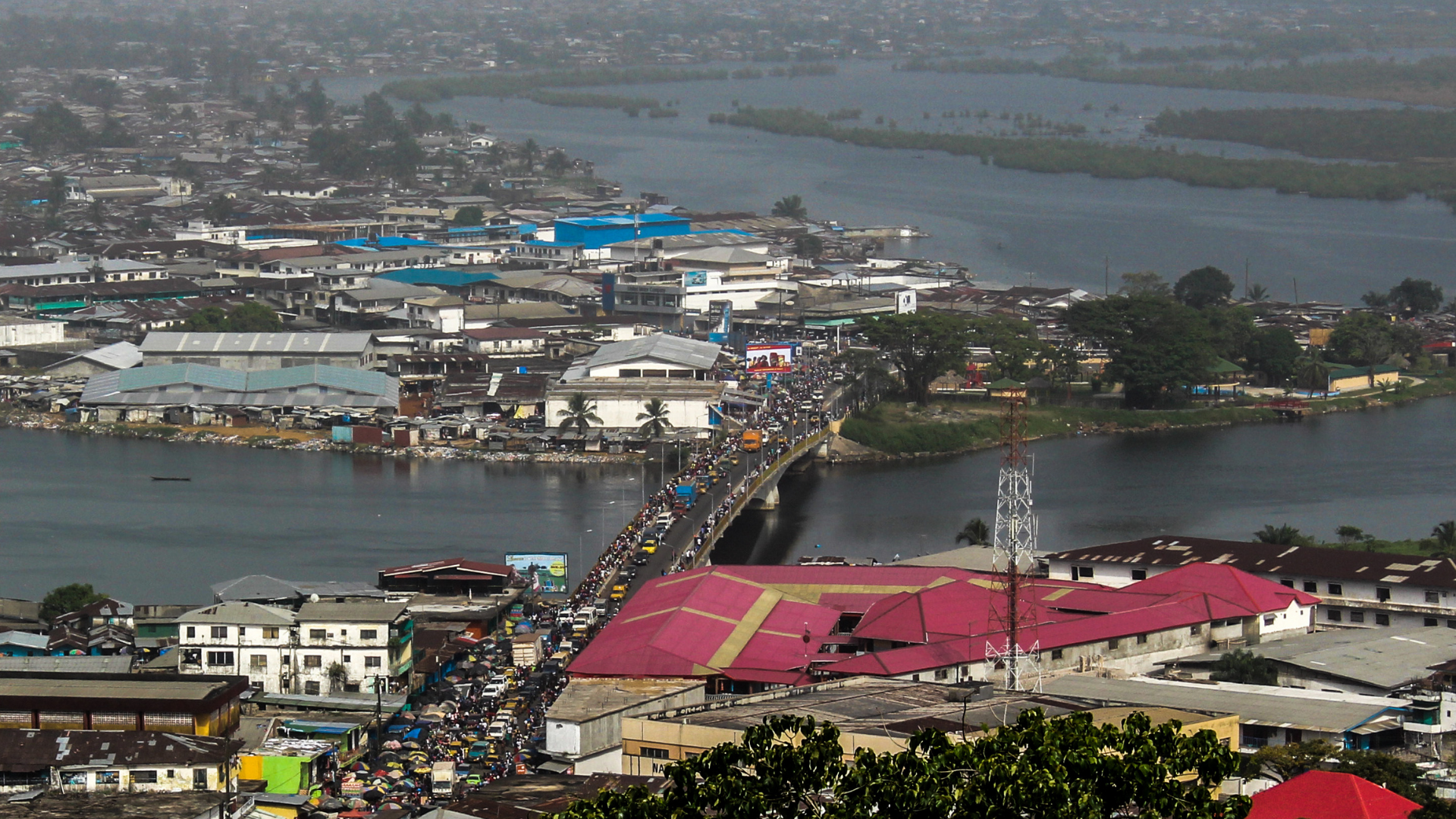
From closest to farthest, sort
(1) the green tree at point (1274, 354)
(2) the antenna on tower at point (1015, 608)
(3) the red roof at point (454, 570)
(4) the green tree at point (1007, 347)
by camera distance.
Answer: (2) the antenna on tower at point (1015, 608), (3) the red roof at point (454, 570), (4) the green tree at point (1007, 347), (1) the green tree at point (1274, 354)

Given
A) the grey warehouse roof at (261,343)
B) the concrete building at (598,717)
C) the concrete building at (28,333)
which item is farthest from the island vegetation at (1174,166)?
the concrete building at (598,717)

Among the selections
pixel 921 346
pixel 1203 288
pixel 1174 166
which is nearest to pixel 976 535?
pixel 921 346

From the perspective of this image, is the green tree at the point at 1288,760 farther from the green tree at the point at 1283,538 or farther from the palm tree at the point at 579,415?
the palm tree at the point at 579,415

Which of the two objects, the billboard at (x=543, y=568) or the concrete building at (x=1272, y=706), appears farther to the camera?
the billboard at (x=543, y=568)

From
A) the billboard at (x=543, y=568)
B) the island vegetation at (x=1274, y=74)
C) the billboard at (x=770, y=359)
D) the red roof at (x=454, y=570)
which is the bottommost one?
the billboard at (x=543, y=568)

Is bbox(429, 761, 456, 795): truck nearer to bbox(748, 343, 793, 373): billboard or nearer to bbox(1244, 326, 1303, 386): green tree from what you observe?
bbox(748, 343, 793, 373): billboard

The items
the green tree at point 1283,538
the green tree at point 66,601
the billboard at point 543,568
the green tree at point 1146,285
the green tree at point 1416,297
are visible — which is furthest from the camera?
the green tree at point 1146,285

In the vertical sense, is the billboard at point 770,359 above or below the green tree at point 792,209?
below
